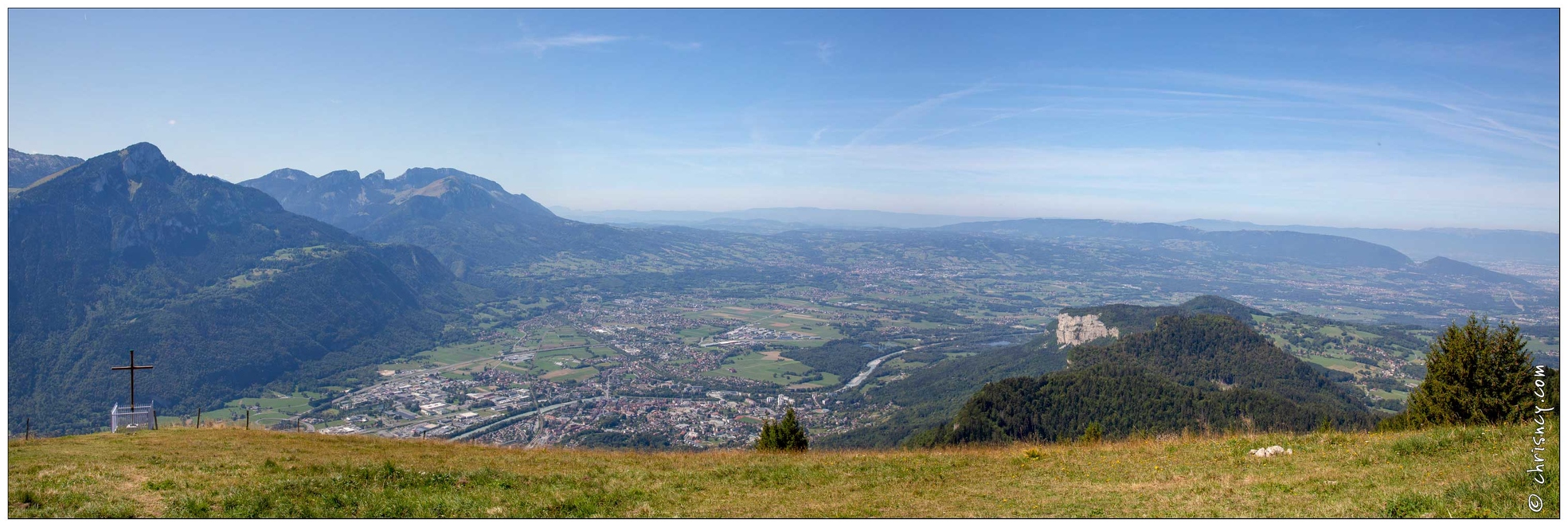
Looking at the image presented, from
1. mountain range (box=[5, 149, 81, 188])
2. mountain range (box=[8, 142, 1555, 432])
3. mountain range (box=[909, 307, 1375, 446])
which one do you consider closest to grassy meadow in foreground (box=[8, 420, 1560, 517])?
mountain range (box=[909, 307, 1375, 446])

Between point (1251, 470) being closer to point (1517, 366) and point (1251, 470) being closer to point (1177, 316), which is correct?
point (1517, 366)

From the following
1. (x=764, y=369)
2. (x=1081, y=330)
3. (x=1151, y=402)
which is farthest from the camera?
(x=764, y=369)

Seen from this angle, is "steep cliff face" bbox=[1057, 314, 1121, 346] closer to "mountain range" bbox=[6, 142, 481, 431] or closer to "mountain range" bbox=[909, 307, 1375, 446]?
"mountain range" bbox=[909, 307, 1375, 446]

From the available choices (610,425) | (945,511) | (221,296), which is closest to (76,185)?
(221,296)

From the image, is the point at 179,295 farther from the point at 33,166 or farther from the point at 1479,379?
the point at 1479,379

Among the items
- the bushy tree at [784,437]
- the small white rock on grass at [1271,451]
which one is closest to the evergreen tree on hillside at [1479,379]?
the small white rock on grass at [1271,451]

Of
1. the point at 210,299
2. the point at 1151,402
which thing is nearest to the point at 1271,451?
the point at 1151,402
